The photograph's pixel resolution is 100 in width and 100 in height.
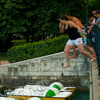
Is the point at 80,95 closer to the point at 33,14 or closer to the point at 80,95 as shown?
the point at 80,95

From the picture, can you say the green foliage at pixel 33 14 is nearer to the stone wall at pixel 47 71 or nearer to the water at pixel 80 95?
the stone wall at pixel 47 71

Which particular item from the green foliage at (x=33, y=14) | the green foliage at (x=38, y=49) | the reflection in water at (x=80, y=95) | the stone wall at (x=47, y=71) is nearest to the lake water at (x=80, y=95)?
the reflection in water at (x=80, y=95)

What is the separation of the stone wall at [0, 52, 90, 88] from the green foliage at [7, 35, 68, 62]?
71cm

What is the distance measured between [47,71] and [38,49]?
167cm

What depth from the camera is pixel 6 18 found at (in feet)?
82.1

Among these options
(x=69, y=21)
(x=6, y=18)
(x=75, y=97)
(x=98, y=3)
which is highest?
(x=98, y=3)

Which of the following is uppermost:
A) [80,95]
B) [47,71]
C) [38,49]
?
[38,49]

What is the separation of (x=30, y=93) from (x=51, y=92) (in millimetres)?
1332

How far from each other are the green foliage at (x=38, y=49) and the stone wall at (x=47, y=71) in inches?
27.8

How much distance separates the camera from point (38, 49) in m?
20.4

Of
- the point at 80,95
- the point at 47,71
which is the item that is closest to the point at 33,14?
the point at 47,71

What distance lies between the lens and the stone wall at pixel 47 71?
62.5ft

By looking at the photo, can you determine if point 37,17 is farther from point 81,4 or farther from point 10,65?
point 10,65

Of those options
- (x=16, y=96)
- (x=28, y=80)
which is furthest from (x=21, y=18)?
(x=16, y=96)
